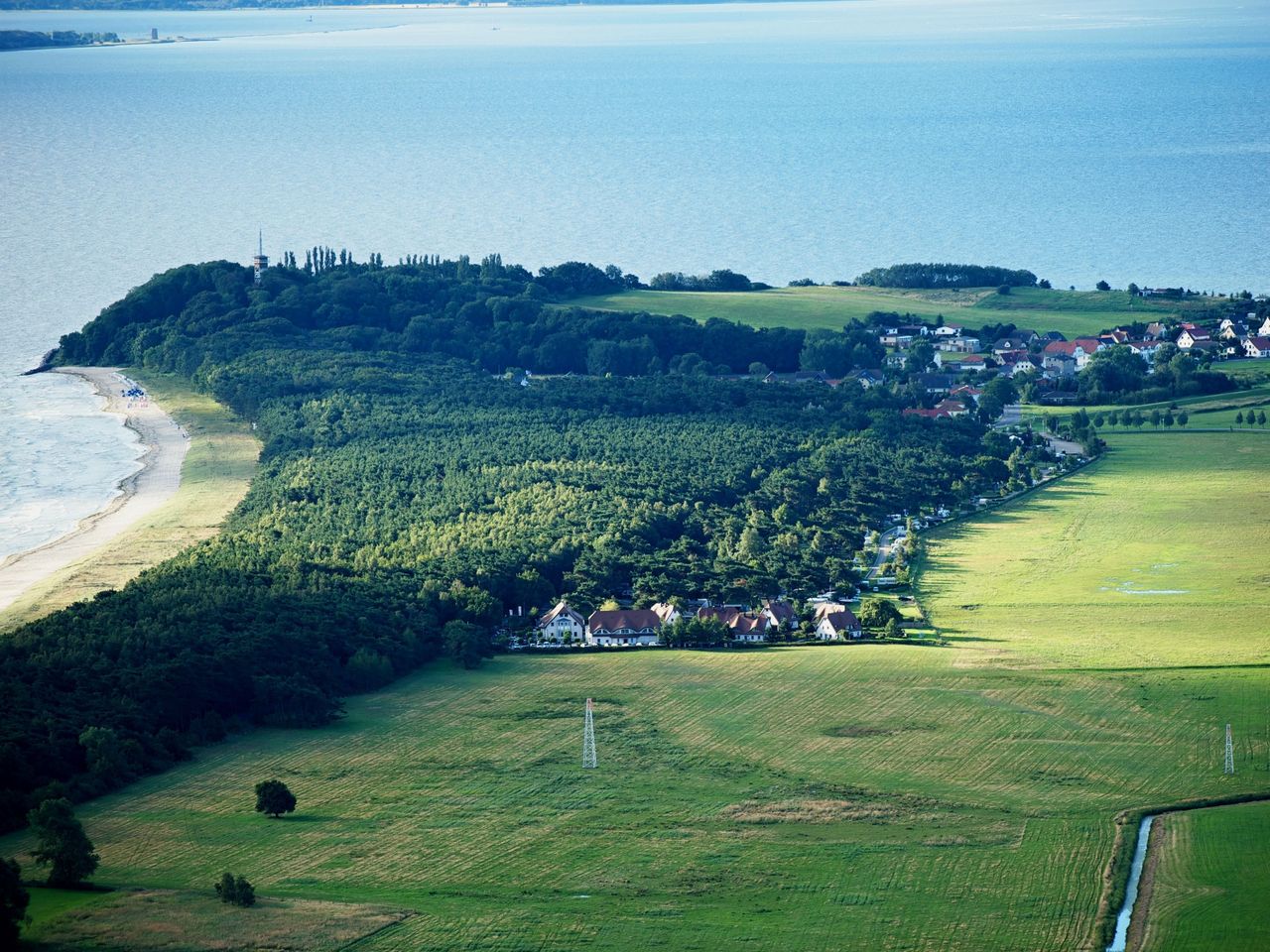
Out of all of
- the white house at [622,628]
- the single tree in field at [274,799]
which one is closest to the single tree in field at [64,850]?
the single tree in field at [274,799]

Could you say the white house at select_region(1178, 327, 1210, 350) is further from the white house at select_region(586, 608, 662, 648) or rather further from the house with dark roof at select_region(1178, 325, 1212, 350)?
the white house at select_region(586, 608, 662, 648)

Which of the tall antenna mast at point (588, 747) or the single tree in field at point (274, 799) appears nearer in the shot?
the single tree in field at point (274, 799)

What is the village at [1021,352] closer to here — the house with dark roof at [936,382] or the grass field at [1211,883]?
the house with dark roof at [936,382]

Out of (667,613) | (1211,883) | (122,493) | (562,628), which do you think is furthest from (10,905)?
(122,493)

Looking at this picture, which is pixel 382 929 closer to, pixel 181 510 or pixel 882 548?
pixel 882 548

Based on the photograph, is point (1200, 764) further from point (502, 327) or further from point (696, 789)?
point (502, 327)
